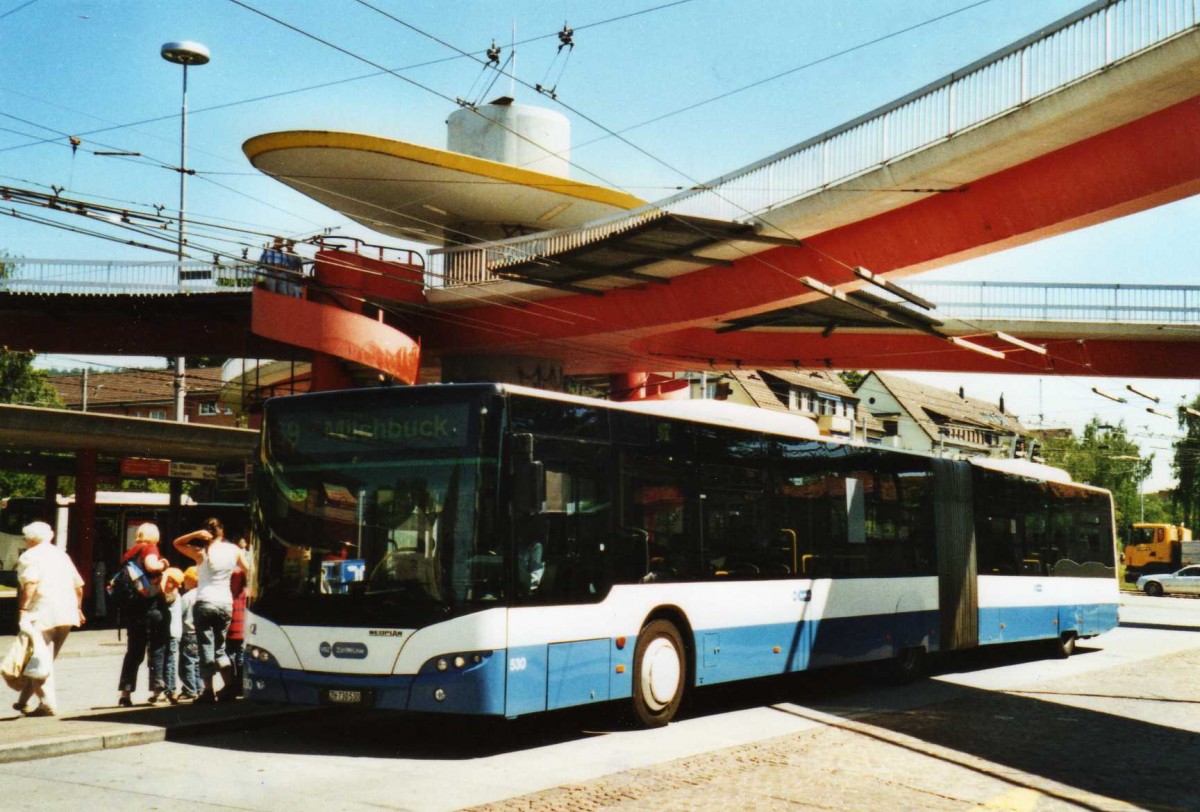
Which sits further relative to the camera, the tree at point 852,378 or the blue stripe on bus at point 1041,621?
the tree at point 852,378

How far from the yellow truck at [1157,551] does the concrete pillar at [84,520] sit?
187 ft

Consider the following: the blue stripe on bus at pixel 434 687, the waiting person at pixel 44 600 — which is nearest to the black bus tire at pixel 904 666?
the blue stripe on bus at pixel 434 687

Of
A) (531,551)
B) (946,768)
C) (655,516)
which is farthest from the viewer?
(655,516)

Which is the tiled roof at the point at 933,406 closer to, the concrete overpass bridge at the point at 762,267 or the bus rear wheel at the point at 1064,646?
the concrete overpass bridge at the point at 762,267

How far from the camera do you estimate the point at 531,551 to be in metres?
10.2

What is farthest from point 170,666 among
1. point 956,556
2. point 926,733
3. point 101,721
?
point 956,556

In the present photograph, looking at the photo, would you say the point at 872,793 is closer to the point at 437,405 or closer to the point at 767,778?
the point at 767,778

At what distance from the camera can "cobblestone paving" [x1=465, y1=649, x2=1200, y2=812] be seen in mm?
8102

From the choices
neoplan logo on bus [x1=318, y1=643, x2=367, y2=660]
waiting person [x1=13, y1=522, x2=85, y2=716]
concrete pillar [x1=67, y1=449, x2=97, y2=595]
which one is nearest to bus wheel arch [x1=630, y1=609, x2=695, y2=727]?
neoplan logo on bus [x1=318, y1=643, x2=367, y2=660]

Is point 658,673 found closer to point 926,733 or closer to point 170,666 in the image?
point 926,733

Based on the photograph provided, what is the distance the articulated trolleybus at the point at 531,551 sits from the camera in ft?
32.2

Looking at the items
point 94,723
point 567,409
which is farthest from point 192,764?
point 567,409

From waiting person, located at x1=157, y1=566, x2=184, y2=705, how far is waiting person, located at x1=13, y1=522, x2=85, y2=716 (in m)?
0.78

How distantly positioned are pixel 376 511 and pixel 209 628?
2747mm
